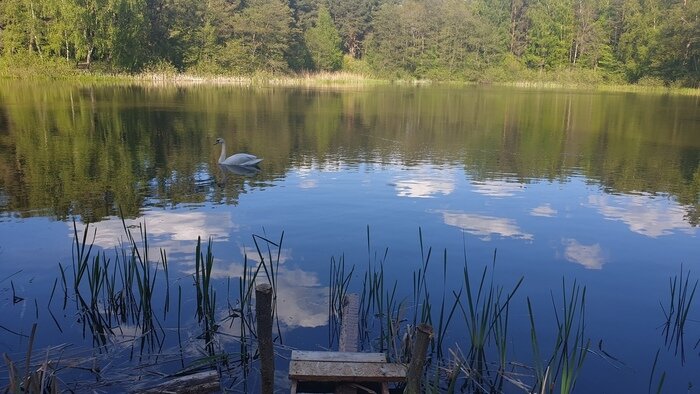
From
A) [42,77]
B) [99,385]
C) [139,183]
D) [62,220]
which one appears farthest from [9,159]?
[42,77]

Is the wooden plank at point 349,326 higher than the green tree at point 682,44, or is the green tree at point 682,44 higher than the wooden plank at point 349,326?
the green tree at point 682,44

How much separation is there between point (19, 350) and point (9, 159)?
11447 mm

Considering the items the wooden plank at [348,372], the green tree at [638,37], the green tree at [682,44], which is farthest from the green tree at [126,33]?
the green tree at [638,37]

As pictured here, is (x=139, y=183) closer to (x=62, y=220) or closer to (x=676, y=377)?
(x=62, y=220)

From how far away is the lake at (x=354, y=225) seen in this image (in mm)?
5984

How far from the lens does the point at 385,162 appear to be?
17.0 metres

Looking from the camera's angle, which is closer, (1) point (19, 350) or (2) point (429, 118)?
(1) point (19, 350)

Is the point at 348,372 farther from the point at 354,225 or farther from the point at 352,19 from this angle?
the point at 352,19

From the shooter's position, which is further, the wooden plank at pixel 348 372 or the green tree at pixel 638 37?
the green tree at pixel 638 37

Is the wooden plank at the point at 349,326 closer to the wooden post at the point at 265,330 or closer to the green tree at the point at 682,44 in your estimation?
the wooden post at the point at 265,330

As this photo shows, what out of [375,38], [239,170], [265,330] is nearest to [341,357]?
[265,330]

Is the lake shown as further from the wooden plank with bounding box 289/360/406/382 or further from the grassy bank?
the grassy bank

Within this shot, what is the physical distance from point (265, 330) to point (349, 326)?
4.91ft

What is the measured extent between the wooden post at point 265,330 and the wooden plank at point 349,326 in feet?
3.26
